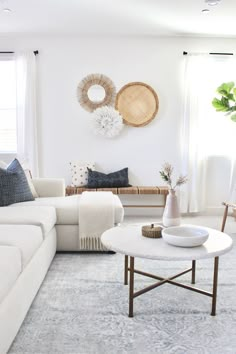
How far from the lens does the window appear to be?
4.82m

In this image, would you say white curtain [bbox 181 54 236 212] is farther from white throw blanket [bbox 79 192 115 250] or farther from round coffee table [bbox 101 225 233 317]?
round coffee table [bbox 101 225 233 317]

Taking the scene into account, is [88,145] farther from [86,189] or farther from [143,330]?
[143,330]

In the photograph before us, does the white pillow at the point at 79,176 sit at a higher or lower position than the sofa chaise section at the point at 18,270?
higher

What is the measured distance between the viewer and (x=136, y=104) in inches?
192

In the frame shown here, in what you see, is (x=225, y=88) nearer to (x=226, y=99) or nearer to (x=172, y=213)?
(x=226, y=99)

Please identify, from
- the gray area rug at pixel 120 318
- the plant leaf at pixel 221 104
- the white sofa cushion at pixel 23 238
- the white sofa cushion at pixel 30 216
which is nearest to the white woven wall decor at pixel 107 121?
the plant leaf at pixel 221 104

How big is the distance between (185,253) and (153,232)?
13.2 inches

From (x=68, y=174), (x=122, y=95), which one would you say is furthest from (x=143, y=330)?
(x=122, y=95)

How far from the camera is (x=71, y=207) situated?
Result: 323 centimetres

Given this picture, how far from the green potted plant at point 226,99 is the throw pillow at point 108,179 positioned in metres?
1.54

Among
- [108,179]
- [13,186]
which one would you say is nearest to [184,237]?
[13,186]

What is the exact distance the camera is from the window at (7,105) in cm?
482

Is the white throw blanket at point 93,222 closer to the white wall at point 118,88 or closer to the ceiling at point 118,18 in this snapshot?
the white wall at point 118,88

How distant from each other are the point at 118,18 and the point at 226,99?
176 cm
